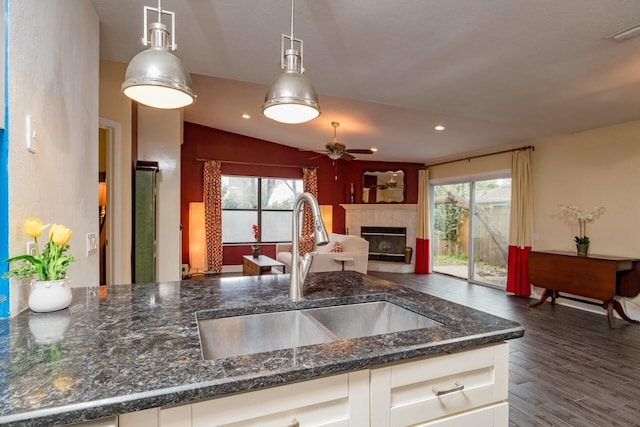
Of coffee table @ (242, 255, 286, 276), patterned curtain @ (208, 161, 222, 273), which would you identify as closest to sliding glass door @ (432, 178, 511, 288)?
coffee table @ (242, 255, 286, 276)

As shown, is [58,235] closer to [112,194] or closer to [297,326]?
[297,326]

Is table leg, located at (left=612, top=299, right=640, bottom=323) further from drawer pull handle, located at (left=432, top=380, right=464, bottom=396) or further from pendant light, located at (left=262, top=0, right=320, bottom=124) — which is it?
pendant light, located at (left=262, top=0, right=320, bottom=124)

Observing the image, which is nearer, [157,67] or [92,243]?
[157,67]

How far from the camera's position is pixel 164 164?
4098mm

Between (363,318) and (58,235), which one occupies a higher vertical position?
(58,235)

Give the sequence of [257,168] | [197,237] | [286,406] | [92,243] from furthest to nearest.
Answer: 1. [257,168]
2. [197,237]
3. [92,243]
4. [286,406]

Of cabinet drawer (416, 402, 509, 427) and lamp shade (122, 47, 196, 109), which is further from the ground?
lamp shade (122, 47, 196, 109)

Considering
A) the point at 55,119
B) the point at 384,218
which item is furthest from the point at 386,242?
the point at 55,119

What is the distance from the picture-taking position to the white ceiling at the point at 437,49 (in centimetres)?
197

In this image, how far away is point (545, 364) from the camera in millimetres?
3035

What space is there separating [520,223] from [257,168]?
5448 millimetres

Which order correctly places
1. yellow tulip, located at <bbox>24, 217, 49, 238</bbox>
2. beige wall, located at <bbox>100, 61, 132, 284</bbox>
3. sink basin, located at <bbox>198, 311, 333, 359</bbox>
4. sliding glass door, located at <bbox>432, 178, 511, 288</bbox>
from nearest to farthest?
1. yellow tulip, located at <bbox>24, 217, 49, 238</bbox>
2. sink basin, located at <bbox>198, 311, 333, 359</bbox>
3. beige wall, located at <bbox>100, 61, 132, 284</bbox>
4. sliding glass door, located at <bbox>432, 178, 511, 288</bbox>

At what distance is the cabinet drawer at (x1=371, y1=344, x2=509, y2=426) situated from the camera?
3.17 ft

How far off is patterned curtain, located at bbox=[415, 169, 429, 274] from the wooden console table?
297cm
